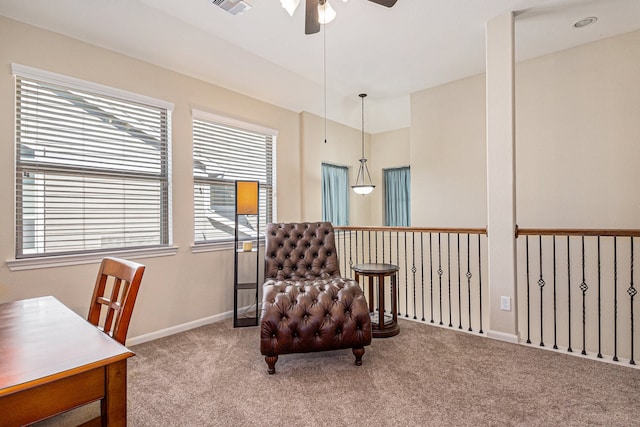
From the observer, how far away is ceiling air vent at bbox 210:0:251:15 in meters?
2.45

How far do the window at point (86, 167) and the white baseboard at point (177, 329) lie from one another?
82 cm

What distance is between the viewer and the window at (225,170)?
3.54 meters

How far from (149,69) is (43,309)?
7.89ft

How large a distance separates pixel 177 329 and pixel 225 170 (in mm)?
1767

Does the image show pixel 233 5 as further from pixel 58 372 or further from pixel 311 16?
pixel 58 372

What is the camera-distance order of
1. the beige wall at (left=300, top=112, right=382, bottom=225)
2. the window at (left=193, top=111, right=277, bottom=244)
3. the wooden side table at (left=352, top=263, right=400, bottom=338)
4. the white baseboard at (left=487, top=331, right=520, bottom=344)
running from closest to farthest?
the white baseboard at (left=487, top=331, right=520, bottom=344) < the wooden side table at (left=352, top=263, right=400, bottom=338) < the window at (left=193, top=111, right=277, bottom=244) < the beige wall at (left=300, top=112, right=382, bottom=225)

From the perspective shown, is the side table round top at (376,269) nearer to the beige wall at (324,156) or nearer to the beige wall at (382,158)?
the beige wall at (324,156)

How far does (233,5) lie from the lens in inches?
98.0

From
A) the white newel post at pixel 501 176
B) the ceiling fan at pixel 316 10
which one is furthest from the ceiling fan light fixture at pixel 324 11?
the white newel post at pixel 501 176

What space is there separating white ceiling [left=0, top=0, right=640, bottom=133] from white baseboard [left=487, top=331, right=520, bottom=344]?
2.83m

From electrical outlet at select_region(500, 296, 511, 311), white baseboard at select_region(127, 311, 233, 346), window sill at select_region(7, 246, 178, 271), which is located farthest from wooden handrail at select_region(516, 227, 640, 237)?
window sill at select_region(7, 246, 178, 271)

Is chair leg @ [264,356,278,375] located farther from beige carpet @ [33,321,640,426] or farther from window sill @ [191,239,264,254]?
window sill @ [191,239,264,254]

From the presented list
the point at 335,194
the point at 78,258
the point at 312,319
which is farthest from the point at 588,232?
the point at 78,258

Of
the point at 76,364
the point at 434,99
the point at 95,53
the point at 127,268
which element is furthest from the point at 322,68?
the point at 76,364
